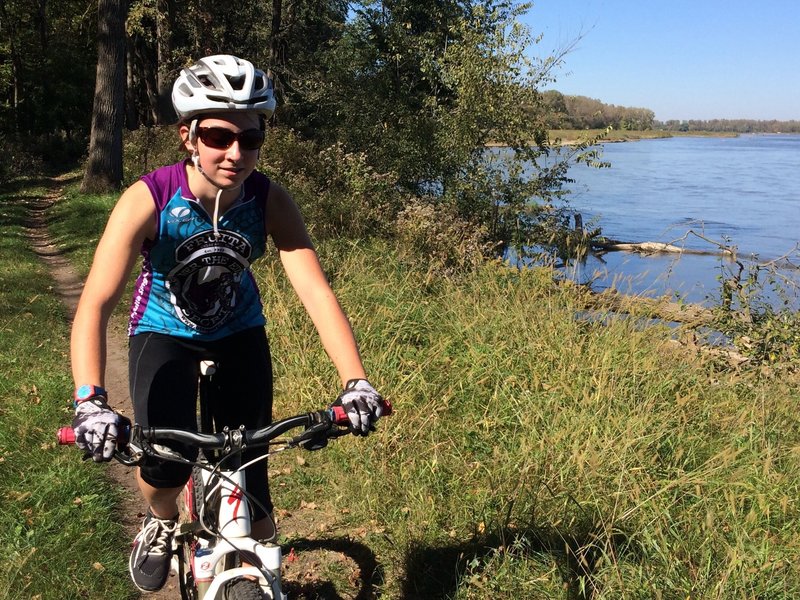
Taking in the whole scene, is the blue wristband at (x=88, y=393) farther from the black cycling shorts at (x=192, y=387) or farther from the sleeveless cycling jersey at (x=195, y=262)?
the sleeveless cycling jersey at (x=195, y=262)

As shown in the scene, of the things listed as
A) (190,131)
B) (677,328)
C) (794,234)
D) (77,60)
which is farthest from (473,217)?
→ (77,60)

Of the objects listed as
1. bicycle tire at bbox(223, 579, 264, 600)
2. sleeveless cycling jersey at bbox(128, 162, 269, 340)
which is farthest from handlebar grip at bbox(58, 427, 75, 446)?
sleeveless cycling jersey at bbox(128, 162, 269, 340)

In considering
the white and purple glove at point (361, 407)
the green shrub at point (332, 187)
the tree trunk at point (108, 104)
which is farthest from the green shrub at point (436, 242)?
the tree trunk at point (108, 104)

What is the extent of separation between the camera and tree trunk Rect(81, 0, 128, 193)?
15023 mm

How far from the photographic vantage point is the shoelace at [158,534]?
2.67 meters

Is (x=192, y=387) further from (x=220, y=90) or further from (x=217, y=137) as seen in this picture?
(x=220, y=90)

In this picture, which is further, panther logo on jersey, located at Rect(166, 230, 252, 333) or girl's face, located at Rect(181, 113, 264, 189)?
panther logo on jersey, located at Rect(166, 230, 252, 333)

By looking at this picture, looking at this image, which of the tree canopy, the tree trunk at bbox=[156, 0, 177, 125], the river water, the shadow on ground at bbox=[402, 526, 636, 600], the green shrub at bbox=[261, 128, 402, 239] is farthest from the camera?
the tree trunk at bbox=[156, 0, 177, 125]

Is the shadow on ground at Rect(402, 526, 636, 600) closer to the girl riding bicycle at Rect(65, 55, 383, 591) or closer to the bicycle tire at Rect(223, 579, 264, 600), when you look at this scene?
the girl riding bicycle at Rect(65, 55, 383, 591)

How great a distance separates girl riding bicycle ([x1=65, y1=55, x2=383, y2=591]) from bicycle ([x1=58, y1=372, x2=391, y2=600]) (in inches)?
4.4

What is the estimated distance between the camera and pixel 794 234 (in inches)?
984

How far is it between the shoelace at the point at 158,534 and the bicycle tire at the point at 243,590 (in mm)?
785

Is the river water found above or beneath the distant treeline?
beneath

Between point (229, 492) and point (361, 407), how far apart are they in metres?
0.49
